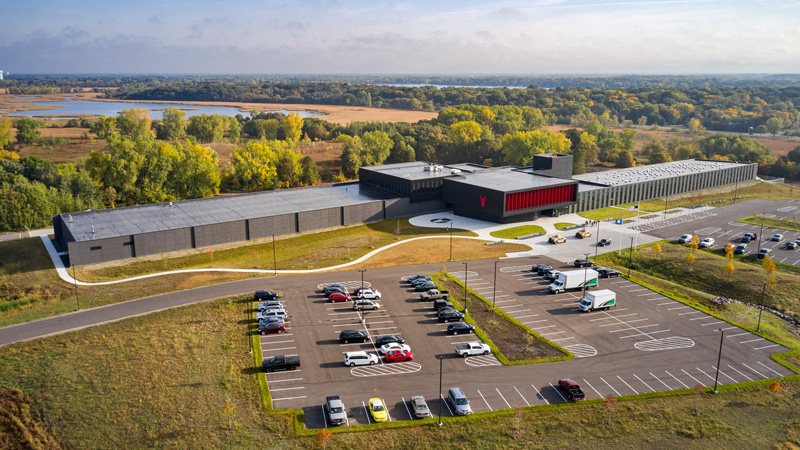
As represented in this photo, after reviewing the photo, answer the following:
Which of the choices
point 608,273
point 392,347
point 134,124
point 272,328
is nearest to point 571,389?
point 392,347

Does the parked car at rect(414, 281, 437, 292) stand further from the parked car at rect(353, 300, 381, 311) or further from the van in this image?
the van

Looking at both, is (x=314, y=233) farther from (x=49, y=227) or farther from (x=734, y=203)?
(x=734, y=203)

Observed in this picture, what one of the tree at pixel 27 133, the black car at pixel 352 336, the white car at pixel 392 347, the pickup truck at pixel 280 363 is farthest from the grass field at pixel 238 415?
the tree at pixel 27 133

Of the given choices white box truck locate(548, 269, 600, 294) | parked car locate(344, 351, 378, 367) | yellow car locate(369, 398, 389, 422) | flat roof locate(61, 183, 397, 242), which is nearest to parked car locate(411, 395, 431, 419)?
yellow car locate(369, 398, 389, 422)

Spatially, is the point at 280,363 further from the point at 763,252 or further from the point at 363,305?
the point at 763,252

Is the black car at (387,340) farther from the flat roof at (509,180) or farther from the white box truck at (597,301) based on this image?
the flat roof at (509,180)
